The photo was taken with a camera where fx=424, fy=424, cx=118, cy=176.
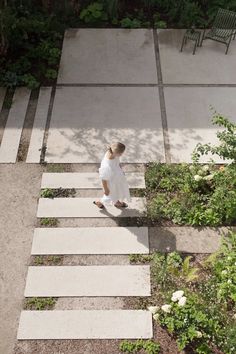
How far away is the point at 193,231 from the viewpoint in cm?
686

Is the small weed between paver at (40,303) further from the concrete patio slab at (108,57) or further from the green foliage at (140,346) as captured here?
the concrete patio slab at (108,57)

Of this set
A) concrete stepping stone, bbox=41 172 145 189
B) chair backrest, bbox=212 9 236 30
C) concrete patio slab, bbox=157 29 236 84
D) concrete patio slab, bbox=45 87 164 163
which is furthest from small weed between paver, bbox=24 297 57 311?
chair backrest, bbox=212 9 236 30

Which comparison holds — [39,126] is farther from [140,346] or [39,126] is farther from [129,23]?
[140,346]

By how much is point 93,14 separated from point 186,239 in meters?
7.01

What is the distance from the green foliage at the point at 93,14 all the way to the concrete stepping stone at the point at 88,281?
726 cm

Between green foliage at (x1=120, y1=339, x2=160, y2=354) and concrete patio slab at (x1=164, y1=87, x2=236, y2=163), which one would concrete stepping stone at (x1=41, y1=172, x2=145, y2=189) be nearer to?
concrete patio slab at (x1=164, y1=87, x2=236, y2=163)

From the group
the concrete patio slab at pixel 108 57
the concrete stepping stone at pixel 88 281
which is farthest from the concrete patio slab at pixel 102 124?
the concrete stepping stone at pixel 88 281

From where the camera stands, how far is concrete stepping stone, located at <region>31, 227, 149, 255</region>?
258 inches

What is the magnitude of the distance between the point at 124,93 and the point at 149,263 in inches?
167

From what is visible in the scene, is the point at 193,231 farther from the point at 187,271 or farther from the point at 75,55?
the point at 75,55

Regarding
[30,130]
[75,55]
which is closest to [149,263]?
[30,130]

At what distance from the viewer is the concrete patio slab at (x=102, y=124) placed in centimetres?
800

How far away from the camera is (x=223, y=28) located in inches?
415

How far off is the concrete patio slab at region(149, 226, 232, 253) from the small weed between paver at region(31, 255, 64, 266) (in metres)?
1.43
